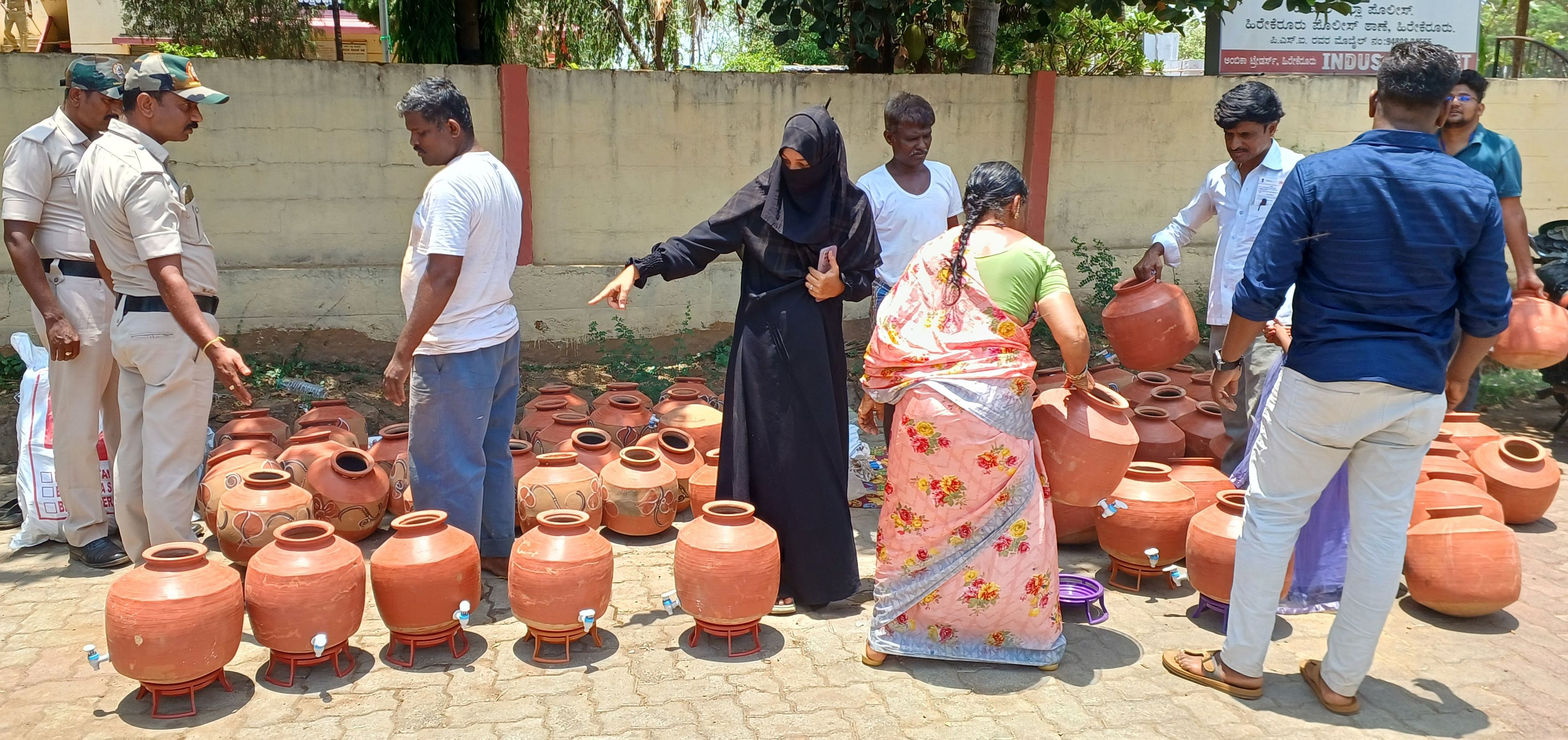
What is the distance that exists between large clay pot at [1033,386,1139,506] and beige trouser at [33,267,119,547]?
143 inches

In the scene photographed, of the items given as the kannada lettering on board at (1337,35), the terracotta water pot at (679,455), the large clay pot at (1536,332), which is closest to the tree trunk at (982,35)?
the kannada lettering on board at (1337,35)

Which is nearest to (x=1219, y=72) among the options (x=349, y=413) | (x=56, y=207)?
(x=349, y=413)

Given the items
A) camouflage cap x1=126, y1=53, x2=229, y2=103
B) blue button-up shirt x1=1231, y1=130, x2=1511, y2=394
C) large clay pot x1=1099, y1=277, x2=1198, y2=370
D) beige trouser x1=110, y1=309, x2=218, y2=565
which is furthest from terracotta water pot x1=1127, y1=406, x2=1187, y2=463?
camouflage cap x1=126, y1=53, x2=229, y2=103

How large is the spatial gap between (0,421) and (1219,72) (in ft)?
30.5

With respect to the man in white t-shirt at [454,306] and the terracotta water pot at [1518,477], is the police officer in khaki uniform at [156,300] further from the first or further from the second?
the terracotta water pot at [1518,477]

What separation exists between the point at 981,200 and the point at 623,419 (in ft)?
8.85

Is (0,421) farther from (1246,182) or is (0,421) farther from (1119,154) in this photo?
(1119,154)

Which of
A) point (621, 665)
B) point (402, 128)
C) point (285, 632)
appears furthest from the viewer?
point (402, 128)

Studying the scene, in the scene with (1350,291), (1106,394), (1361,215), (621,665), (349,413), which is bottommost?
(621,665)

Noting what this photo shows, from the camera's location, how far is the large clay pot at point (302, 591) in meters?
3.23

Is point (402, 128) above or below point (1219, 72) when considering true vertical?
below

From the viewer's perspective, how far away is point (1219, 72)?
30.4ft

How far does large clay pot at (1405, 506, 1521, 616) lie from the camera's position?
3779mm

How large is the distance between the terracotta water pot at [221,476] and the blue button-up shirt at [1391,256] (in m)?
3.83
